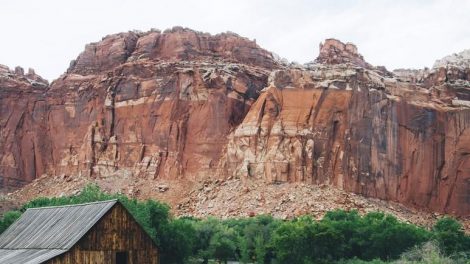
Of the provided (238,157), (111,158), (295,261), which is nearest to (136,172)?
(111,158)

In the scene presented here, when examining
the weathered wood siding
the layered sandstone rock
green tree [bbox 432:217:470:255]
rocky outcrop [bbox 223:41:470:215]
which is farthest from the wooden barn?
the layered sandstone rock

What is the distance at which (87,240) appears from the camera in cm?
4703

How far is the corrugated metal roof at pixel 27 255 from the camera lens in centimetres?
4619

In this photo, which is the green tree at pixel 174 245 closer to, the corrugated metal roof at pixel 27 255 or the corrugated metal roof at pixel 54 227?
the corrugated metal roof at pixel 54 227

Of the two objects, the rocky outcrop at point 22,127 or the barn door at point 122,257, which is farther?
the rocky outcrop at point 22,127

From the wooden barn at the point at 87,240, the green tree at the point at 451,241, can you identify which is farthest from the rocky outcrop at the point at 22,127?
the wooden barn at the point at 87,240

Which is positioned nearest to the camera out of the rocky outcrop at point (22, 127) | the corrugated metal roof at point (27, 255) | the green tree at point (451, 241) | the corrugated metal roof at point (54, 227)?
the corrugated metal roof at point (27, 255)

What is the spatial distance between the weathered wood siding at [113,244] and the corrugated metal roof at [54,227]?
46cm

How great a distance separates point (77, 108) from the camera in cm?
13312

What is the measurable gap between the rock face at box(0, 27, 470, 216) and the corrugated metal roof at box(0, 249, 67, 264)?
59065 mm

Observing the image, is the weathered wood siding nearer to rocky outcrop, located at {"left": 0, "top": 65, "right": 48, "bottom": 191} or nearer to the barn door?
the barn door

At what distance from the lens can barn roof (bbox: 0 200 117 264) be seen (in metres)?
47.2

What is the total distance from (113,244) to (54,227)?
3.95m

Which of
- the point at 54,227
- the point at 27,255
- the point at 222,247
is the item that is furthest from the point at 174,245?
the point at 27,255
